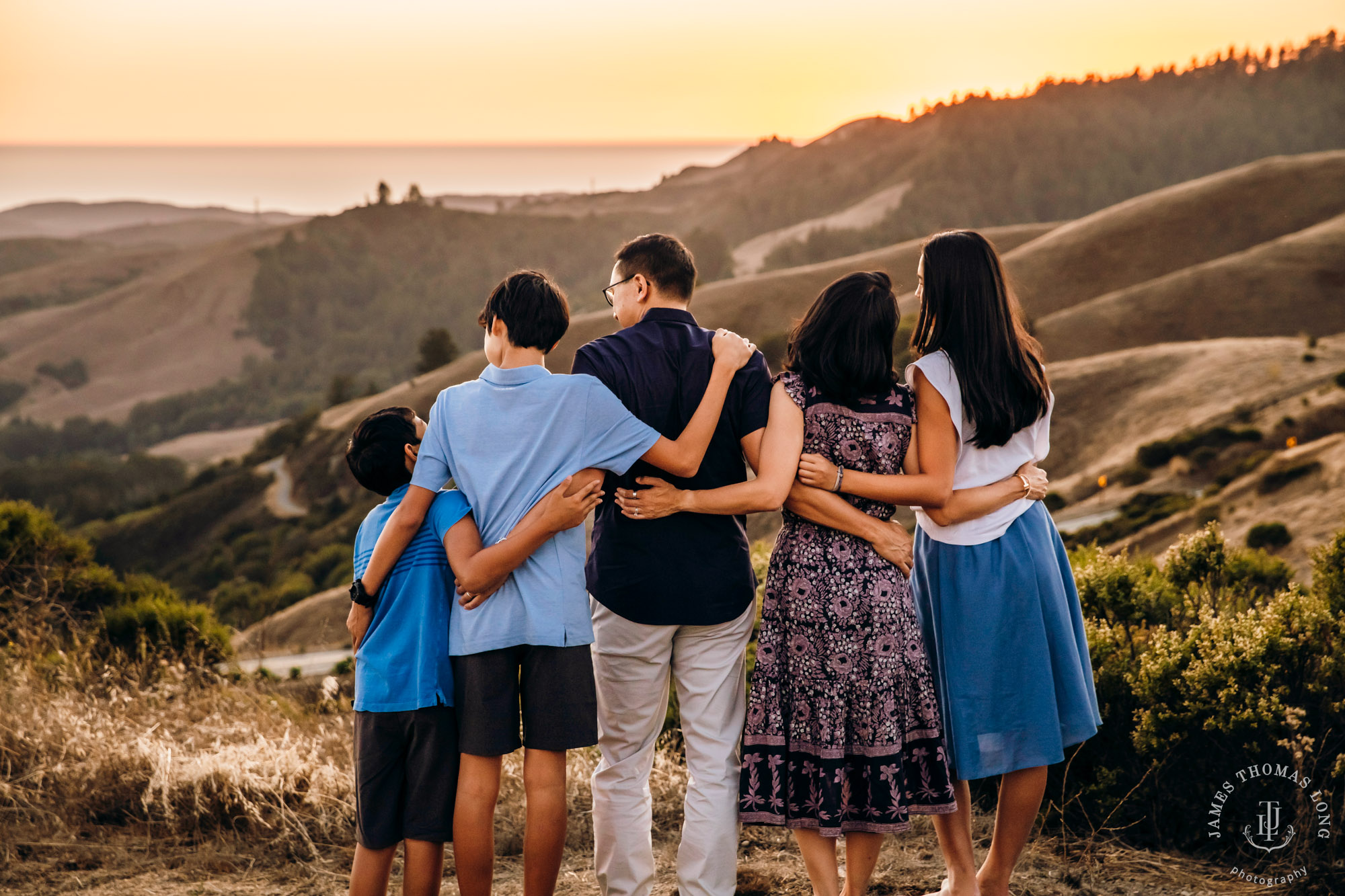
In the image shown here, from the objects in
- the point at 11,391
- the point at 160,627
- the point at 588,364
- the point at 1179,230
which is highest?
the point at 1179,230

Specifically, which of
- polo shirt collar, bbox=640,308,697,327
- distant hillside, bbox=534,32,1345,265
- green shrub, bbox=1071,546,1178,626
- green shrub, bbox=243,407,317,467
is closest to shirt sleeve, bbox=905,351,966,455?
polo shirt collar, bbox=640,308,697,327

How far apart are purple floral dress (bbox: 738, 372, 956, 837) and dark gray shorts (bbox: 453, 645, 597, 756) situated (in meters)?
0.51

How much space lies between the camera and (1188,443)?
97.3ft

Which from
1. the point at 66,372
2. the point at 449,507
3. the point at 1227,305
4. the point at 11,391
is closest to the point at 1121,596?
the point at 449,507

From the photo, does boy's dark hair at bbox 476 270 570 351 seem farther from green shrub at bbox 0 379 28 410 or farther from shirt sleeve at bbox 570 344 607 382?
green shrub at bbox 0 379 28 410

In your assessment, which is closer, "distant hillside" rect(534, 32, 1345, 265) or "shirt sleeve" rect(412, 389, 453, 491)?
"shirt sleeve" rect(412, 389, 453, 491)

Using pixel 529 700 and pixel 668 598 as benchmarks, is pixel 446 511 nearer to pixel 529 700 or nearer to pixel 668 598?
pixel 529 700

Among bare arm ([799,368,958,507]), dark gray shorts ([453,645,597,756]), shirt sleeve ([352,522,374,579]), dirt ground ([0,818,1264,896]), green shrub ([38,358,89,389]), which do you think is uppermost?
green shrub ([38,358,89,389])

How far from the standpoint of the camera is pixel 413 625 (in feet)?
9.05

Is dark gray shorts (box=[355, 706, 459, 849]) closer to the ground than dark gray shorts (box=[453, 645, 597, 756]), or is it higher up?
closer to the ground

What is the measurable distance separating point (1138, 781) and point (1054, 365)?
40.5 m

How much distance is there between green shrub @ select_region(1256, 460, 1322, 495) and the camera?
68.8 ft

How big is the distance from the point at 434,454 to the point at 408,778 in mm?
929

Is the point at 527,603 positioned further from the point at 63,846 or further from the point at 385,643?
the point at 63,846
